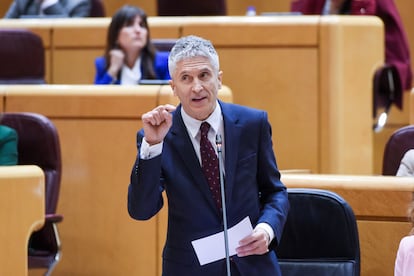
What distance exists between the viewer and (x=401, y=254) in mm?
2209

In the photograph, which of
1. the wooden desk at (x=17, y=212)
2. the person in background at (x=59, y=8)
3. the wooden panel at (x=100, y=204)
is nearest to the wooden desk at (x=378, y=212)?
the wooden desk at (x=17, y=212)

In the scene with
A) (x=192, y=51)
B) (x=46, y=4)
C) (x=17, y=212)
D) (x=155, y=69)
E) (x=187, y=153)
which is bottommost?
(x=17, y=212)

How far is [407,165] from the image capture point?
288 centimetres

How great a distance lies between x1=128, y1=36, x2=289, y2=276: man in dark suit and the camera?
78.1 inches

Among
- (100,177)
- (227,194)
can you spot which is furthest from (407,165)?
(100,177)

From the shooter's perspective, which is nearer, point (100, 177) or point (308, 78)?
point (100, 177)

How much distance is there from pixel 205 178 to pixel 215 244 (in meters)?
0.14

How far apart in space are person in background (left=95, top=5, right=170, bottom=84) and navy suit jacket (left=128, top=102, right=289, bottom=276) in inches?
83.7

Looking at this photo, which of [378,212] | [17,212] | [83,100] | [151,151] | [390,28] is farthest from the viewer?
[390,28]

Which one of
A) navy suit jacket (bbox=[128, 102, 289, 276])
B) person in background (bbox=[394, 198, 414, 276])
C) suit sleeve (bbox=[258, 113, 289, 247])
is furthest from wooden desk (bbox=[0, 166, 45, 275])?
person in background (bbox=[394, 198, 414, 276])

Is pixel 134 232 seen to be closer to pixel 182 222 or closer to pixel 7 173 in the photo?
pixel 7 173

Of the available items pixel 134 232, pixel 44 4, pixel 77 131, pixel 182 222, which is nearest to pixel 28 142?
pixel 77 131

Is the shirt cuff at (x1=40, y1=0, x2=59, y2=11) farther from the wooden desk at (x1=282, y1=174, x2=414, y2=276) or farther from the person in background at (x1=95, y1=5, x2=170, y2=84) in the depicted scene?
the wooden desk at (x1=282, y1=174, x2=414, y2=276)

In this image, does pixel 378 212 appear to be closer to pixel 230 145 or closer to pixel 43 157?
pixel 230 145
